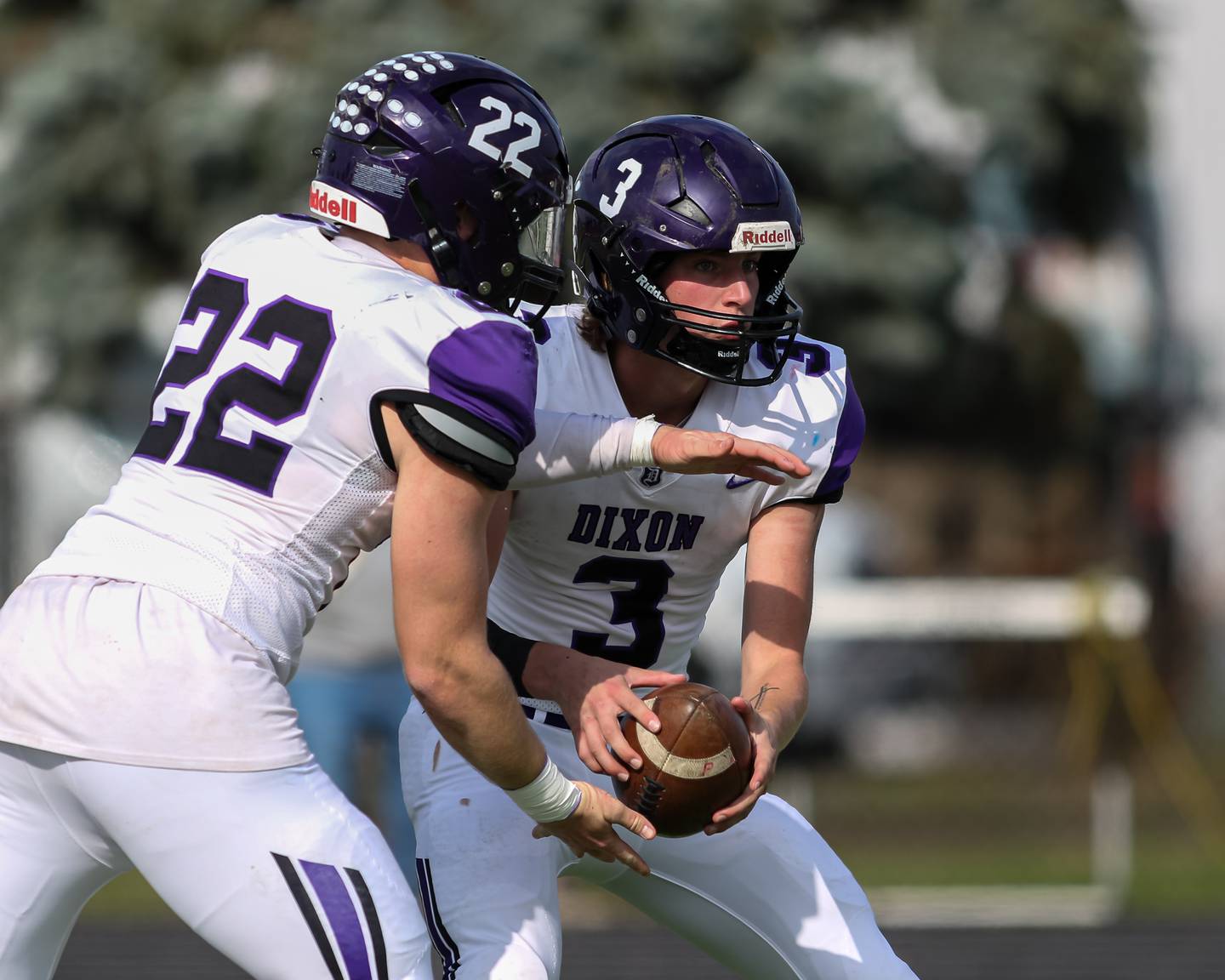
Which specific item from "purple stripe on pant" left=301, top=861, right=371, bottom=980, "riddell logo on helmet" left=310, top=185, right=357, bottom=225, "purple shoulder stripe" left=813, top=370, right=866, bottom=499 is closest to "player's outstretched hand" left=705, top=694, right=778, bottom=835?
"purple shoulder stripe" left=813, top=370, right=866, bottom=499

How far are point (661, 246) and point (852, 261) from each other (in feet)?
28.7

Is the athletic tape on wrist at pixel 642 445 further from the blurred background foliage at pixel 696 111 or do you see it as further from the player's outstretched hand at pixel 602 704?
the blurred background foliage at pixel 696 111

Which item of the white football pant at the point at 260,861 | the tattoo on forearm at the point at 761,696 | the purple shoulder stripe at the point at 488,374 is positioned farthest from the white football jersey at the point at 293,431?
the tattoo on forearm at the point at 761,696

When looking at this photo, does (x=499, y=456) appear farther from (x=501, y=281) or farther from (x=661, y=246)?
(x=661, y=246)

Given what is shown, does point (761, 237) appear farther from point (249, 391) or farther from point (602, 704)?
point (249, 391)

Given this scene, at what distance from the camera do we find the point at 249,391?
283 centimetres

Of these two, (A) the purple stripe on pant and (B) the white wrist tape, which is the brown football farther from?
(A) the purple stripe on pant

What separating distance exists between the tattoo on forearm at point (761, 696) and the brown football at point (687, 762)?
0.84 feet

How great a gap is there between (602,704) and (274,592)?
0.70 meters

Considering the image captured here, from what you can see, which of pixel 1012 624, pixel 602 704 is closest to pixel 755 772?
pixel 602 704

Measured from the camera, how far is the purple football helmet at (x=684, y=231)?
343cm

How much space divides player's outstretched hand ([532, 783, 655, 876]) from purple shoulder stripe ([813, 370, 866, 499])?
87 cm

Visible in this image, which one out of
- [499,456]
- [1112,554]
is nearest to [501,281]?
[499,456]

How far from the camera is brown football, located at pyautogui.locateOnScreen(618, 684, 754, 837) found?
3113mm
